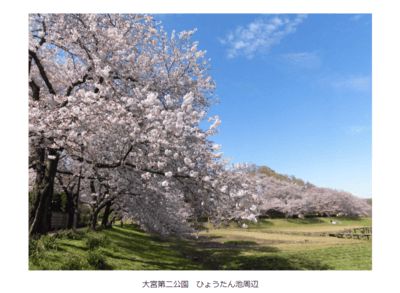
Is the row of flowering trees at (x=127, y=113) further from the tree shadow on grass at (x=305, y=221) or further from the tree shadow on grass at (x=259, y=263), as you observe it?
the tree shadow on grass at (x=305, y=221)

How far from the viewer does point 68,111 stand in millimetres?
6930

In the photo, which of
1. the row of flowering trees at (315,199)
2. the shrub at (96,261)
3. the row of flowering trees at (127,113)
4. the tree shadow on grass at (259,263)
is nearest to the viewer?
the row of flowering trees at (127,113)

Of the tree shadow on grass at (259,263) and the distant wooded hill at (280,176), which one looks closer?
the tree shadow on grass at (259,263)

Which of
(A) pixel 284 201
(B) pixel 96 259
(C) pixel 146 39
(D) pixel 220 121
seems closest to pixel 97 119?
(D) pixel 220 121

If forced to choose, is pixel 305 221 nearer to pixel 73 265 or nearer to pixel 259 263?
pixel 259 263

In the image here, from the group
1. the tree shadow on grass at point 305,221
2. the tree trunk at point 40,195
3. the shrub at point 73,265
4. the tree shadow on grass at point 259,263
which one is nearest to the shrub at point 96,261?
the shrub at point 73,265

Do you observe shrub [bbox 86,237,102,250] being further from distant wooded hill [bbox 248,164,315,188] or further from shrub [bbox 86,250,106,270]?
distant wooded hill [bbox 248,164,315,188]

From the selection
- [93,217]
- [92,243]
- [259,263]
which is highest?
[92,243]

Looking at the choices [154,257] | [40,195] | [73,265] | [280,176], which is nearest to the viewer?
[73,265]

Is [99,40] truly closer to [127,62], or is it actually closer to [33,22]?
[127,62]

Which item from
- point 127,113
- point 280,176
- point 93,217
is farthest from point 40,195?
point 280,176

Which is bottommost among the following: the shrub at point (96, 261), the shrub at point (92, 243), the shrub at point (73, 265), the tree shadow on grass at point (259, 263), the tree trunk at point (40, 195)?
the tree shadow on grass at point (259, 263)

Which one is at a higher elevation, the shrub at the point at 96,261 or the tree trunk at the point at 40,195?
the tree trunk at the point at 40,195

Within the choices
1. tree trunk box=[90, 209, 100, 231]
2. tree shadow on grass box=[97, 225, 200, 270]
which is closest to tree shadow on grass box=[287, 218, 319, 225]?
tree shadow on grass box=[97, 225, 200, 270]
